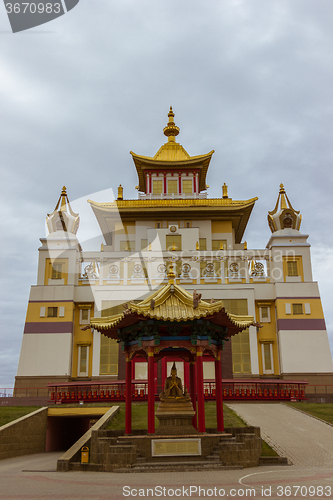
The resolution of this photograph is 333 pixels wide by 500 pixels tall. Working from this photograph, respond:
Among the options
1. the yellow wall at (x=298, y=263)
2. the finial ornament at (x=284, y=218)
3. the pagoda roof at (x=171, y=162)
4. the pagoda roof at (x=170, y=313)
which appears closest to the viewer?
the pagoda roof at (x=170, y=313)

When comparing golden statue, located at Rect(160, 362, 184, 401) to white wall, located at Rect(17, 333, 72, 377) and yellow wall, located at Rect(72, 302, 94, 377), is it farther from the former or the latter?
yellow wall, located at Rect(72, 302, 94, 377)

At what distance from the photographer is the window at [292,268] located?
3631 centimetres

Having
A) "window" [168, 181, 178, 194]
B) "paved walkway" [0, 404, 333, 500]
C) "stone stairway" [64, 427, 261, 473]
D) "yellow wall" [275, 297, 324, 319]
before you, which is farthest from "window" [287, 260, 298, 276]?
"stone stairway" [64, 427, 261, 473]

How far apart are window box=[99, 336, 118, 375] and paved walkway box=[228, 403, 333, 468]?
36.8 feet

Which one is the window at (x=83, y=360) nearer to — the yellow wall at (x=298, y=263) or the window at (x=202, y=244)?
the window at (x=202, y=244)

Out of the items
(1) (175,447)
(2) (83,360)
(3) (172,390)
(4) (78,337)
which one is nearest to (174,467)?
(1) (175,447)

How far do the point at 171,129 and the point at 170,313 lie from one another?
3825 centimetres

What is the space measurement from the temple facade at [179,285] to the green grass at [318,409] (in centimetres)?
721

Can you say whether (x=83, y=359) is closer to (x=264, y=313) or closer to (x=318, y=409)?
(x=264, y=313)

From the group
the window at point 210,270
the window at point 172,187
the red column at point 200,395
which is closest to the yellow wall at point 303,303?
the window at point 210,270

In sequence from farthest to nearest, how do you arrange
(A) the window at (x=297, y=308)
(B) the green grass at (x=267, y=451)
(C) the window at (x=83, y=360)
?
(A) the window at (x=297, y=308) < (C) the window at (x=83, y=360) < (B) the green grass at (x=267, y=451)

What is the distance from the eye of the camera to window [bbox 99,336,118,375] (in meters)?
33.8

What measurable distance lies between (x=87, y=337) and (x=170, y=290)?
20.6 metres

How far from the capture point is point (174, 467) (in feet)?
45.8
